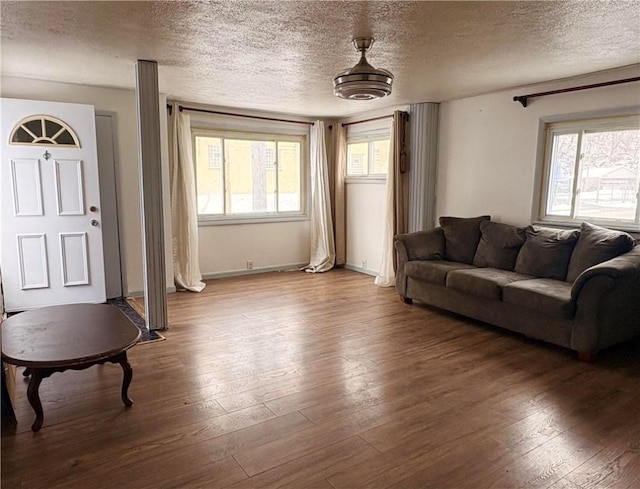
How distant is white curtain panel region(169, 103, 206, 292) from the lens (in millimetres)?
5285

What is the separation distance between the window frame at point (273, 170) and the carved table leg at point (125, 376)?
3374 millimetres

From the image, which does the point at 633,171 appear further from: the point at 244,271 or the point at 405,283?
the point at 244,271

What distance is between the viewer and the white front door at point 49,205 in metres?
4.14

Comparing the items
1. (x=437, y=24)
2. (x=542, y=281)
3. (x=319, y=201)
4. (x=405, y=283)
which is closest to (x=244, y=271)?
(x=319, y=201)

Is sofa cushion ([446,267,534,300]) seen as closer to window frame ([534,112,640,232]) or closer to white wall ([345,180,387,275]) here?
window frame ([534,112,640,232])

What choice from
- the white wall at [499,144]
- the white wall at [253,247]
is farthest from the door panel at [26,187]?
the white wall at [499,144]

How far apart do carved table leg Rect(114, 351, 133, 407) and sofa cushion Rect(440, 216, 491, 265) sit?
3.46 metres

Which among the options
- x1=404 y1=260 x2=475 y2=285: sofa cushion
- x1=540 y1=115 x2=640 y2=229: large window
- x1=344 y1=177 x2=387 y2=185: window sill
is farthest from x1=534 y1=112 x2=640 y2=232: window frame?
x1=344 y1=177 x2=387 y2=185: window sill

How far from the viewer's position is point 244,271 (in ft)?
20.6

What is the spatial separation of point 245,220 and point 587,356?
437cm

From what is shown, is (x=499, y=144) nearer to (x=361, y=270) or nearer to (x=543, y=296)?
(x=543, y=296)

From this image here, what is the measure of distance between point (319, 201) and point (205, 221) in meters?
1.71

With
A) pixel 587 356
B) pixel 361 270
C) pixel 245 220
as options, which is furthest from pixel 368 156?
pixel 587 356

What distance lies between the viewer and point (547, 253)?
3961mm
